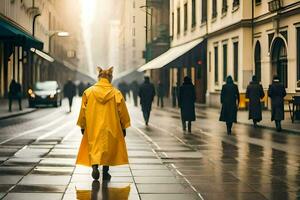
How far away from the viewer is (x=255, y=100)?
22000 millimetres

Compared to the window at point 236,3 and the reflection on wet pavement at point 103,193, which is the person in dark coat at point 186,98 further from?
the window at point 236,3

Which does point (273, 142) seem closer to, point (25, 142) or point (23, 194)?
point (25, 142)

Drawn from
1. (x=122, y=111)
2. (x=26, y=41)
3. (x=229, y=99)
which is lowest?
(x=229, y=99)

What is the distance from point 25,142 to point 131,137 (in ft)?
10.9

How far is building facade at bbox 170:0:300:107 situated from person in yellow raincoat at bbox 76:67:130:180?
18470mm

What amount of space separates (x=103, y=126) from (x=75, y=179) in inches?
37.1

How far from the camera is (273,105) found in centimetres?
1992

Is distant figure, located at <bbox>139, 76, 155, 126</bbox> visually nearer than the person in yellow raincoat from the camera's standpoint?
No

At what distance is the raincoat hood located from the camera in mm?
8500

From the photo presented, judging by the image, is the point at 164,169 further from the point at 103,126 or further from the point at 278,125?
the point at 278,125

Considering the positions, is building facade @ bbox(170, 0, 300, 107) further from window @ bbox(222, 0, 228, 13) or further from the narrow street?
the narrow street

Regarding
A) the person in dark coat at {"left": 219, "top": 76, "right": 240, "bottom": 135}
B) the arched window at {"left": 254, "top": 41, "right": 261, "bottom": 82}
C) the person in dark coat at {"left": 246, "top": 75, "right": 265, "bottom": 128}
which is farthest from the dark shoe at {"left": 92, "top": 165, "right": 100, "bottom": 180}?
the arched window at {"left": 254, "top": 41, "right": 261, "bottom": 82}

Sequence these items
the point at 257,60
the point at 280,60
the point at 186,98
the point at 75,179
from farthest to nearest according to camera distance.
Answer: the point at 257,60 → the point at 280,60 → the point at 186,98 → the point at 75,179

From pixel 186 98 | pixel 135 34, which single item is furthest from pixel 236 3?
pixel 135 34
